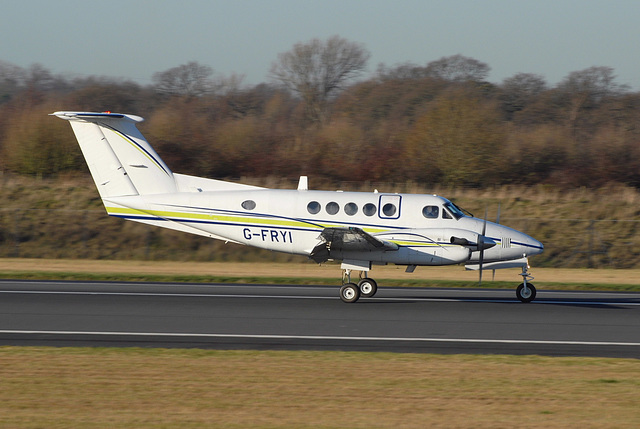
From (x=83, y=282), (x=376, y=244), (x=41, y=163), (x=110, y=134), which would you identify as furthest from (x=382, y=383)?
(x=41, y=163)

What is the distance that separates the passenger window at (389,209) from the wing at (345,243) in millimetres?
851

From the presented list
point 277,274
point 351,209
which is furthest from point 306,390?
point 277,274

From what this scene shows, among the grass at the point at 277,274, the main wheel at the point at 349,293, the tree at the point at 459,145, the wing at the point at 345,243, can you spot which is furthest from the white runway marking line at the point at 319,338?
the tree at the point at 459,145

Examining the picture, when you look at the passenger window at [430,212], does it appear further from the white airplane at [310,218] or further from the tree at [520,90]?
the tree at [520,90]

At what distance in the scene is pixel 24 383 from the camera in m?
8.69

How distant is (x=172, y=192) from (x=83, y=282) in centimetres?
520

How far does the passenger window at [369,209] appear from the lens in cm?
1805

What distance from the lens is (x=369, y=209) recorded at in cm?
1806

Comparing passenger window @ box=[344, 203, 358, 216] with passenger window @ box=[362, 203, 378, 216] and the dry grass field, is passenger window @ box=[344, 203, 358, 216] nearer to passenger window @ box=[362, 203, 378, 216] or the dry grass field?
passenger window @ box=[362, 203, 378, 216]

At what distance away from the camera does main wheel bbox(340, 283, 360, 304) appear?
17.4 meters

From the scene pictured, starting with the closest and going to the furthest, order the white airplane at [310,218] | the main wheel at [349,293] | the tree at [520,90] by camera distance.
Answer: the main wheel at [349,293]
the white airplane at [310,218]
the tree at [520,90]

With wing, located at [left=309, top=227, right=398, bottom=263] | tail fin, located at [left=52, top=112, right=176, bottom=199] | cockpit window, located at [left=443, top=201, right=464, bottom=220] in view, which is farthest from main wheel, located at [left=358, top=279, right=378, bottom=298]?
tail fin, located at [left=52, top=112, right=176, bottom=199]

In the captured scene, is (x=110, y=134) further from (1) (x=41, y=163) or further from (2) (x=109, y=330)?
(1) (x=41, y=163)

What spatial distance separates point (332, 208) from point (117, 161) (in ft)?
19.5
